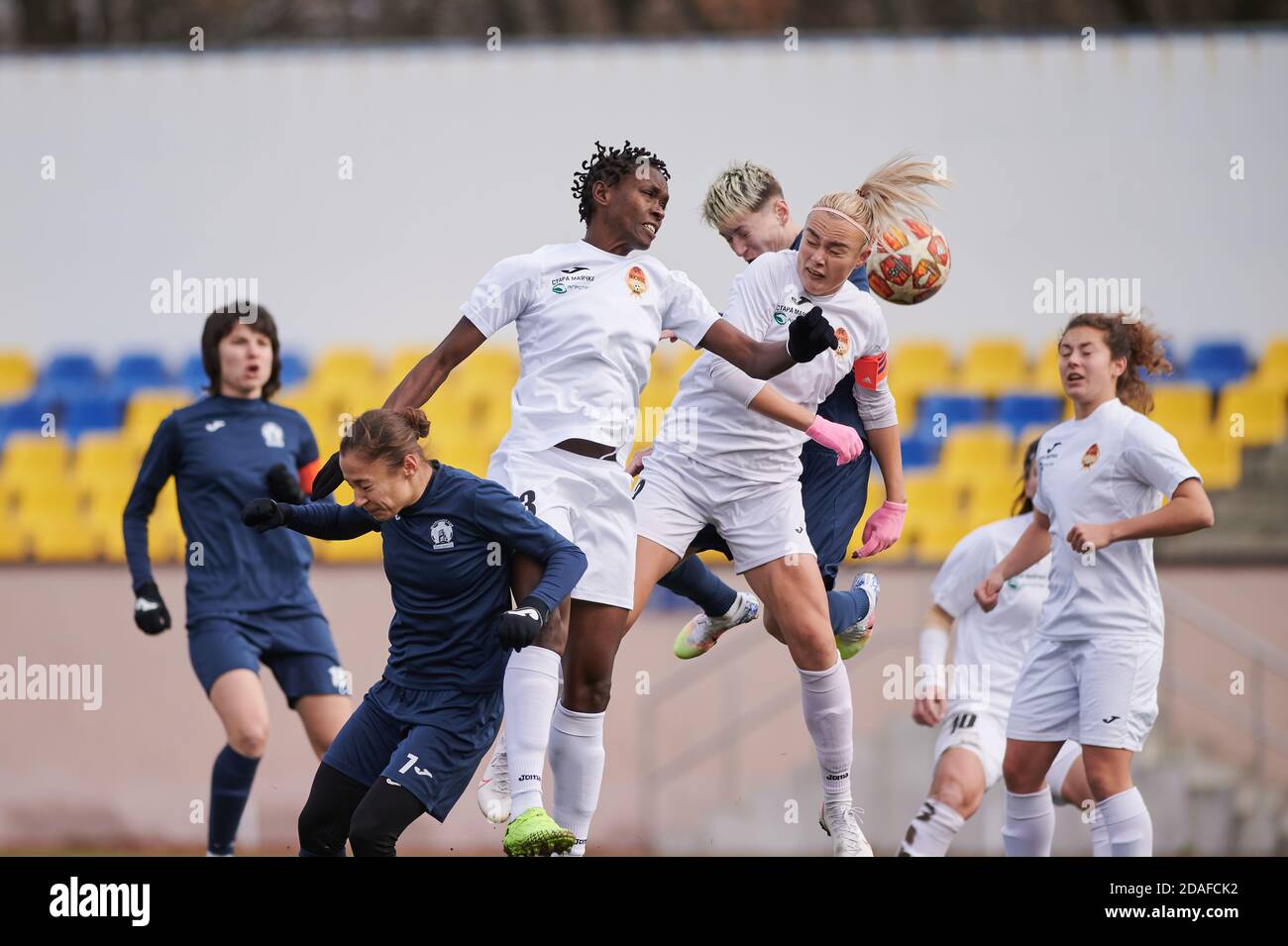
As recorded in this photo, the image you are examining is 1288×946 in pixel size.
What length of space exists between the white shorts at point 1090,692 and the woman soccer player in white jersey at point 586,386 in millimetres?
1589

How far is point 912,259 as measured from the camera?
589 cm

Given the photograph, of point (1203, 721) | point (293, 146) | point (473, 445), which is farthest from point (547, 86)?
point (1203, 721)

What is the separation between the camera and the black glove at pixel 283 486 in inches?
250

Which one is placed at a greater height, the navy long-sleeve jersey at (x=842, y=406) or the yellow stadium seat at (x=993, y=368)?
the yellow stadium seat at (x=993, y=368)

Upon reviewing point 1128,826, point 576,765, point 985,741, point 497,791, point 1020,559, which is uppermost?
point 1020,559

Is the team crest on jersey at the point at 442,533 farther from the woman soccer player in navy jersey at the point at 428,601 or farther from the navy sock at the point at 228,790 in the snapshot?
the navy sock at the point at 228,790

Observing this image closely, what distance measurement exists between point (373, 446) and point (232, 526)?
6.82 feet

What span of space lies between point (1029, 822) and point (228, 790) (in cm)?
324

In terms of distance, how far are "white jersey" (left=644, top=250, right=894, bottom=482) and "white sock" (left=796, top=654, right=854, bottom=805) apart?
2.48 feet

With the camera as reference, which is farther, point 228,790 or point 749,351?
point 228,790

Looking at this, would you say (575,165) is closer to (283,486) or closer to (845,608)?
(283,486)

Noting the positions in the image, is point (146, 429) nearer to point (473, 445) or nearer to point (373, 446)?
point (473, 445)

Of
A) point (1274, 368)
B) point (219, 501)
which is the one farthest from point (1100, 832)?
point (1274, 368)

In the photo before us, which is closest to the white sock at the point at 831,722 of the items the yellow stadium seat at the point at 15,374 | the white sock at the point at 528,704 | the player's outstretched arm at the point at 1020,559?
the player's outstretched arm at the point at 1020,559
